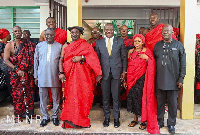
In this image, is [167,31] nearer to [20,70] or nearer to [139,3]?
[20,70]

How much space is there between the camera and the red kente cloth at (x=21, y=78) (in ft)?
13.8

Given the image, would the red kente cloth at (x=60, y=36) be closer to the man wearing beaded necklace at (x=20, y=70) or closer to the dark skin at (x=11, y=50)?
the man wearing beaded necklace at (x=20, y=70)

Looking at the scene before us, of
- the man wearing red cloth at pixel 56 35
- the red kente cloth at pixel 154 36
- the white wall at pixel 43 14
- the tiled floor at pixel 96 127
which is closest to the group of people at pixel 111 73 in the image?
the tiled floor at pixel 96 127

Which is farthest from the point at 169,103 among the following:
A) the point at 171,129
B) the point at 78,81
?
the point at 78,81

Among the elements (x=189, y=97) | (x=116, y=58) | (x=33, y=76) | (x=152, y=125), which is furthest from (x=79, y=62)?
(x=189, y=97)

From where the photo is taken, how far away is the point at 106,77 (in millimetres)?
3916

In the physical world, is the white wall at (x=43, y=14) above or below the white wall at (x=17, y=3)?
below

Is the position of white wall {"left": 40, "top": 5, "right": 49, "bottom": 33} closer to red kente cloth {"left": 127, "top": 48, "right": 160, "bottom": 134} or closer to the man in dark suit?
the man in dark suit

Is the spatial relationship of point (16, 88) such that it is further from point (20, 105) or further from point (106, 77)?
point (106, 77)

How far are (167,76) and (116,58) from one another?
931 mm

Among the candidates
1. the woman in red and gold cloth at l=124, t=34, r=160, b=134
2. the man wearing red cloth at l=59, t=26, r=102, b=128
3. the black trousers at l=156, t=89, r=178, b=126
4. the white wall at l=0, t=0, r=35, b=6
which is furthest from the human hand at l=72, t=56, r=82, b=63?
the white wall at l=0, t=0, r=35, b=6

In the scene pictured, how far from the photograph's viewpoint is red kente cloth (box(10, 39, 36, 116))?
13.8 feet

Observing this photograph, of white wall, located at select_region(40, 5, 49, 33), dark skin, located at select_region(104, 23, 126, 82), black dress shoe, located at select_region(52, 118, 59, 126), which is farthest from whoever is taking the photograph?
white wall, located at select_region(40, 5, 49, 33)

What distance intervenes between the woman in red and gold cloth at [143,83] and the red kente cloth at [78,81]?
0.62 m
